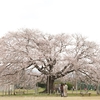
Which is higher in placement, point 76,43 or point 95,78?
point 76,43

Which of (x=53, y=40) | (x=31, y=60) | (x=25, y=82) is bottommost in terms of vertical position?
(x=25, y=82)

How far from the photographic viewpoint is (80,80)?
1623 inches

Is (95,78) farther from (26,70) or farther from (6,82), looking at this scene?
(6,82)

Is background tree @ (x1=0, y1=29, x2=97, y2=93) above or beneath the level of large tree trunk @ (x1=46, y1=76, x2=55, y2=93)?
above

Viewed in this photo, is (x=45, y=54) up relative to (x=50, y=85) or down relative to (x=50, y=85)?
up

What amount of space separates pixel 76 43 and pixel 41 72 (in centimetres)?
591

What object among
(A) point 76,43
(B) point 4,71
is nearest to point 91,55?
(A) point 76,43

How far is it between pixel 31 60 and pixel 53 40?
15.2 ft

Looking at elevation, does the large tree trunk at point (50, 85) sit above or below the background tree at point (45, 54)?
below

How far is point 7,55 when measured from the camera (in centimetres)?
3781

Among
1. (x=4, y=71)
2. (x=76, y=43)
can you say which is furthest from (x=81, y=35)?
(x=4, y=71)

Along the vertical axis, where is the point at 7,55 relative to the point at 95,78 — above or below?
above

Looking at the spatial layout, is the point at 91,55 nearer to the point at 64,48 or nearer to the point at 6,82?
the point at 64,48

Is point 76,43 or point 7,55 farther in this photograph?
point 76,43
